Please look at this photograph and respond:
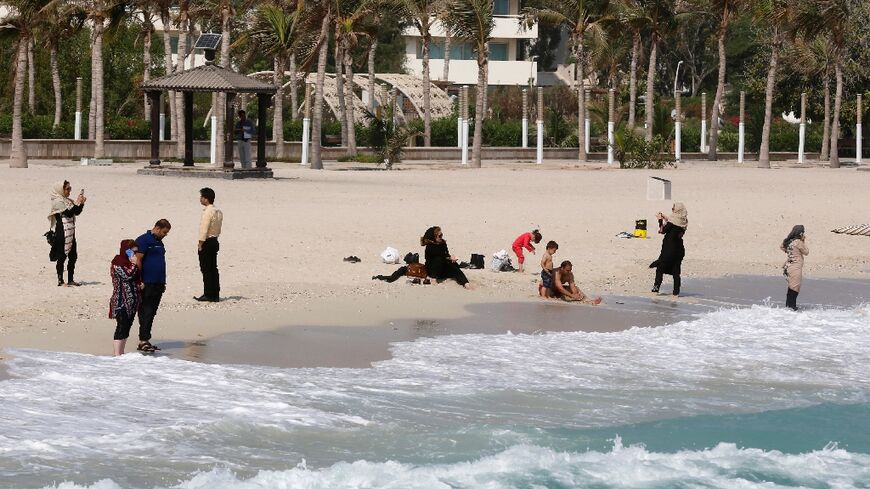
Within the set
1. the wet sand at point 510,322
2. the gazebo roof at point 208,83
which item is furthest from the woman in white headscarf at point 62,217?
the gazebo roof at point 208,83

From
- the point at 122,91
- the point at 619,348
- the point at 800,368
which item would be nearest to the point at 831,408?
the point at 800,368

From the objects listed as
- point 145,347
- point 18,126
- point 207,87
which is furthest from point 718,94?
point 145,347

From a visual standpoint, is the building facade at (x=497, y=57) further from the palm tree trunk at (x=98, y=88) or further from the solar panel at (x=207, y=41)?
the solar panel at (x=207, y=41)

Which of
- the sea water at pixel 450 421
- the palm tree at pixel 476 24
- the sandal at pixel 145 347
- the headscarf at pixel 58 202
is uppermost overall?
the palm tree at pixel 476 24

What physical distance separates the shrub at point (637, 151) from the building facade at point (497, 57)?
39648 mm

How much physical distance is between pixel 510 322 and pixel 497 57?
7696 cm

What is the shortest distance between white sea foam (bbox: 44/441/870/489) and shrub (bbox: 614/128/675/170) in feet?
125

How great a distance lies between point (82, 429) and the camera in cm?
1113

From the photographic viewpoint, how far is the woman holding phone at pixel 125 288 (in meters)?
12.8

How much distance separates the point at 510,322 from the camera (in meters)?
16.4

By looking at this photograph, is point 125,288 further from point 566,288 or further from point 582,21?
point 582,21

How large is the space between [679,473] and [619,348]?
164 inches

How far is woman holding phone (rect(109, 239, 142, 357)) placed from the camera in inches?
505

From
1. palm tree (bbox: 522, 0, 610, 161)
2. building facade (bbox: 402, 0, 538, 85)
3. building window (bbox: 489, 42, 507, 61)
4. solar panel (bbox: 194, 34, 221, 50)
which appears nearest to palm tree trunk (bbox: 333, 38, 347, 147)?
palm tree (bbox: 522, 0, 610, 161)
